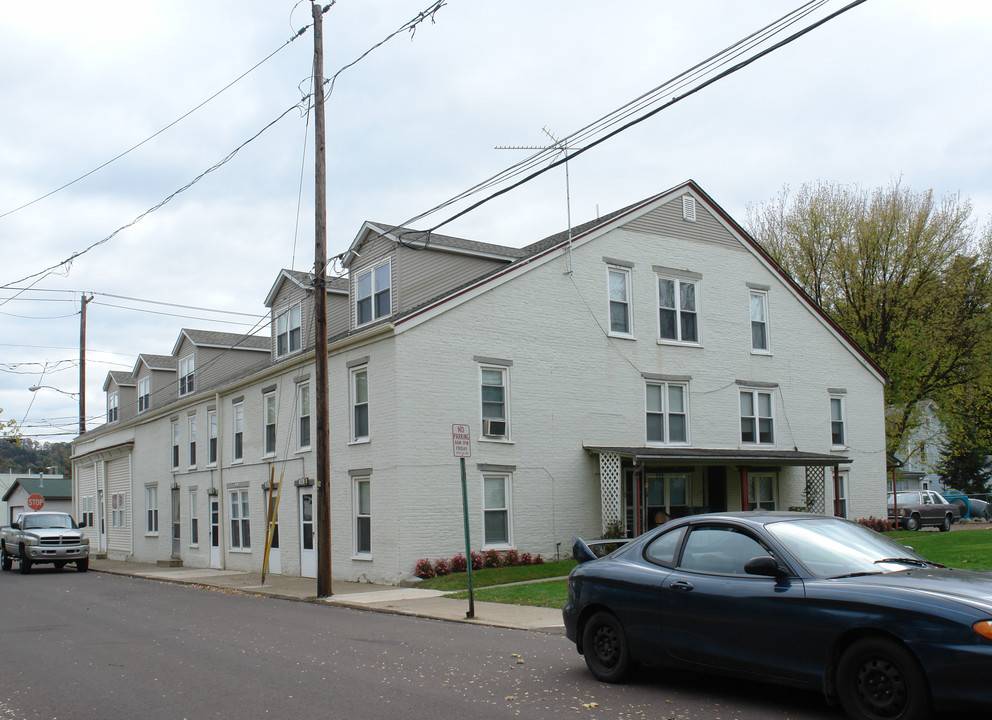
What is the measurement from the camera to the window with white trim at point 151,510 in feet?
120

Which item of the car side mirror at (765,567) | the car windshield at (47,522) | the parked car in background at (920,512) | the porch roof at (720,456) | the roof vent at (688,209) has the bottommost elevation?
the parked car in background at (920,512)

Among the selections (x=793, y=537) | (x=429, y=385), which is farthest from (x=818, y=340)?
(x=793, y=537)

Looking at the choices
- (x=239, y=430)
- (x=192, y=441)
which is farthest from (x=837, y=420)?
(x=192, y=441)

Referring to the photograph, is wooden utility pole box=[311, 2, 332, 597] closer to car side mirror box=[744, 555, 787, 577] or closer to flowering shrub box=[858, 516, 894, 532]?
car side mirror box=[744, 555, 787, 577]

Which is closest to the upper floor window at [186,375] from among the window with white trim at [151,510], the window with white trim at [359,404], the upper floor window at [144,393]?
the window with white trim at [151,510]

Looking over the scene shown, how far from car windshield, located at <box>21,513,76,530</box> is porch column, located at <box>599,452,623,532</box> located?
1871 cm

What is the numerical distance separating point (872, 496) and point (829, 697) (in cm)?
2650

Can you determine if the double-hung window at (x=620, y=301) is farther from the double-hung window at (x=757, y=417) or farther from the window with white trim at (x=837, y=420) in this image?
the window with white trim at (x=837, y=420)

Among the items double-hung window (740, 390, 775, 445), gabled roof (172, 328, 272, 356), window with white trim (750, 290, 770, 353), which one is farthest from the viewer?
gabled roof (172, 328, 272, 356)

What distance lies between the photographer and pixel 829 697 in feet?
22.0

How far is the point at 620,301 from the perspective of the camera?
2570 cm

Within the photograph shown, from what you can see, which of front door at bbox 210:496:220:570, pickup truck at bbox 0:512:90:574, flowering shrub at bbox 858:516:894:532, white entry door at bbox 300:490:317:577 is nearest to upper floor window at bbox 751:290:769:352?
flowering shrub at bbox 858:516:894:532

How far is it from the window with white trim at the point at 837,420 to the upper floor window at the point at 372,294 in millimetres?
15000

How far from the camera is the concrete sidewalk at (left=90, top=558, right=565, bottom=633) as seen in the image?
13.6 metres
